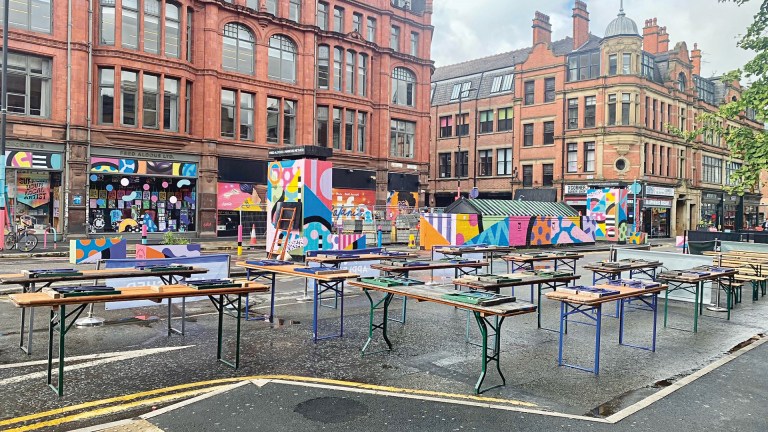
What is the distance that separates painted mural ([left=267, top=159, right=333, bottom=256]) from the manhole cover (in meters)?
13.1

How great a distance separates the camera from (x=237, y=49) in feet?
117

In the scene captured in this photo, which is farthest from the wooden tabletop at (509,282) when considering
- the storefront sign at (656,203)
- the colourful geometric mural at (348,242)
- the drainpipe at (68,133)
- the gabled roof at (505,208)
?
the storefront sign at (656,203)

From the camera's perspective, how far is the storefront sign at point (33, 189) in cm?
2789

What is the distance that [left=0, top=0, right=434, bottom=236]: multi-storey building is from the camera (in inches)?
1115

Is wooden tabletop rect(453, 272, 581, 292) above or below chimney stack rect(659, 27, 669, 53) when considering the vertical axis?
below

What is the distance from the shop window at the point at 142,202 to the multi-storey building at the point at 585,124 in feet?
88.1

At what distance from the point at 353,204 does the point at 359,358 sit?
33484mm

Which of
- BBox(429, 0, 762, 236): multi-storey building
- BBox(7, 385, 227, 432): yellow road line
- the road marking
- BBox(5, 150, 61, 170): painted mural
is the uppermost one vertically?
BBox(429, 0, 762, 236): multi-storey building

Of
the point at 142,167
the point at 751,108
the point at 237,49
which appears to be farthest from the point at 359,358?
the point at 237,49

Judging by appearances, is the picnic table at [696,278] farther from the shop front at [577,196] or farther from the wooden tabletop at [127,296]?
the shop front at [577,196]

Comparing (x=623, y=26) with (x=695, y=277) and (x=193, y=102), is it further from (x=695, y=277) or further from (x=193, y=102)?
(x=695, y=277)

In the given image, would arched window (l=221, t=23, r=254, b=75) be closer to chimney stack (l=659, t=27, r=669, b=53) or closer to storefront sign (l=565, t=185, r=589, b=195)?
storefront sign (l=565, t=185, r=589, b=195)

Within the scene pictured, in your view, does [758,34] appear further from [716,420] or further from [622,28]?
[622,28]

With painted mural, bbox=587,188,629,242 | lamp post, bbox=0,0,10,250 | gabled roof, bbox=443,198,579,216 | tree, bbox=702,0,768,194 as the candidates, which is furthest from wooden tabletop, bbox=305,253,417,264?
painted mural, bbox=587,188,629,242
